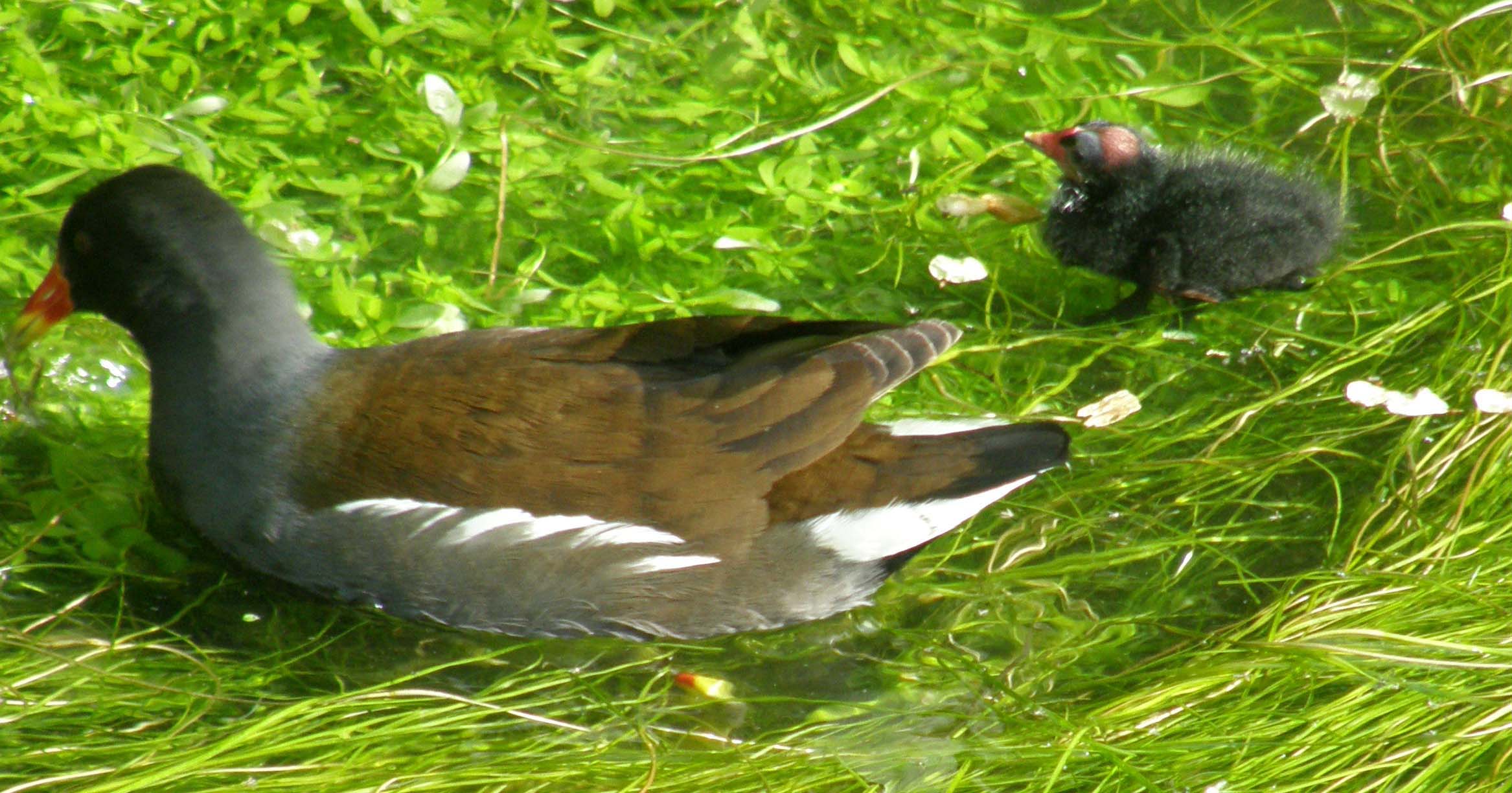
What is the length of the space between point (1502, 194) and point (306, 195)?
356 cm

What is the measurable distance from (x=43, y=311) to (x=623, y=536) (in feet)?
4.60

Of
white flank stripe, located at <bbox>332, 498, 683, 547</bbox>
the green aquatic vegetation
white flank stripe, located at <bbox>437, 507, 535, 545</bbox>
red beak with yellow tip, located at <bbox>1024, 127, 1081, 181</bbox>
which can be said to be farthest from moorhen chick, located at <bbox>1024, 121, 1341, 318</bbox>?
white flank stripe, located at <bbox>437, 507, 535, 545</bbox>

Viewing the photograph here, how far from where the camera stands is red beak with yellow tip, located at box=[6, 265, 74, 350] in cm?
324

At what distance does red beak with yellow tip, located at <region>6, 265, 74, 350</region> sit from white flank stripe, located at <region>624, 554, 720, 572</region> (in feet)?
4.48

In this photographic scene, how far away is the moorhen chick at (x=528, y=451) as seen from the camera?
2.91 m

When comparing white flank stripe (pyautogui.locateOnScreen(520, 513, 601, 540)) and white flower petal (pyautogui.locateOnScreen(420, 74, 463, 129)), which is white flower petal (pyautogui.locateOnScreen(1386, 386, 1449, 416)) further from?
white flower petal (pyautogui.locateOnScreen(420, 74, 463, 129))

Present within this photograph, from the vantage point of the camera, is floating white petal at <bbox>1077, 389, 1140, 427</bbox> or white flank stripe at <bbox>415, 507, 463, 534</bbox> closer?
white flank stripe at <bbox>415, 507, 463, 534</bbox>

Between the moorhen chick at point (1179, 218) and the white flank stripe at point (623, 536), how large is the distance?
5.63ft

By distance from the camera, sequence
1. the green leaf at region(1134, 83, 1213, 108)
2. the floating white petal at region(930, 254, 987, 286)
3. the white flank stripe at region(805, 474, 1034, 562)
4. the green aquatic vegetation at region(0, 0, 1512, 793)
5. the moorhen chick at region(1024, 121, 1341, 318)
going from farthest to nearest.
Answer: the green leaf at region(1134, 83, 1213, 108) → the floating white petal at region(930, 254, 987, 286) → the moorhen chick at region(1024, 121, 1341, 318) → the white flank stripe at region(805, 474, 1034, 562) → the green aquatic vegetation at region(0, 0, 1512, 793)

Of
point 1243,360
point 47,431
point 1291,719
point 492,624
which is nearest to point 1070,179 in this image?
point 1243,360

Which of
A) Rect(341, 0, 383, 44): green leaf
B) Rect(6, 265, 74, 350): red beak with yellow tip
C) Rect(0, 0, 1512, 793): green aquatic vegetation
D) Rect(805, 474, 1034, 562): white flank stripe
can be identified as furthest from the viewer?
Rect(341, 0, 383, 44): green leaf

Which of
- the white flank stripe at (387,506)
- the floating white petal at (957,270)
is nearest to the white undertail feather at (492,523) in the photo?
the white flank stripe at (387,506)

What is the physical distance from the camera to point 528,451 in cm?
289

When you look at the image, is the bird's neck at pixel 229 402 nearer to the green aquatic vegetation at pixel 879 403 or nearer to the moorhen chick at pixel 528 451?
the moorhen chick at pixel 528 451
